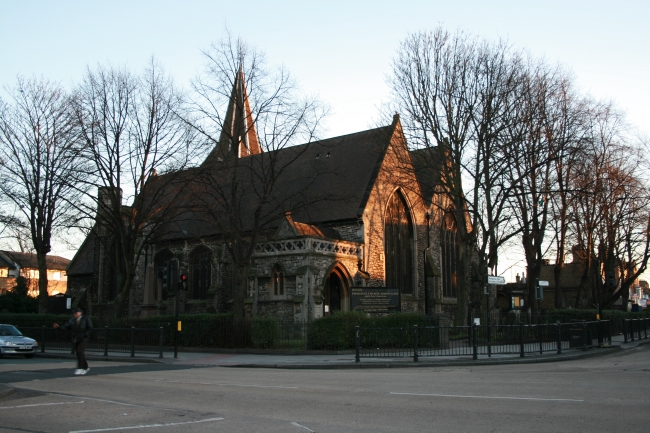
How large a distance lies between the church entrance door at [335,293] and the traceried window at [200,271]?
8.95 metres

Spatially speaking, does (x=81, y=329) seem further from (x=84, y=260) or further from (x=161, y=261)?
(x=84, y=260)

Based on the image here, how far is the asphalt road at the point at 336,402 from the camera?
7699mm

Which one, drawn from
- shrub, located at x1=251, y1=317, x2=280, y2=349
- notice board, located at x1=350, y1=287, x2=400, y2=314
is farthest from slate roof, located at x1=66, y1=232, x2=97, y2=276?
notice board, located at x1=350, y1=287, x2=400, y2=314

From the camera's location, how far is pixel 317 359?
66.2 feet

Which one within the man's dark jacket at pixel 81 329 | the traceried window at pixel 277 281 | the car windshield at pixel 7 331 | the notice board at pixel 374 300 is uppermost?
the traceried window at pixel 277 281

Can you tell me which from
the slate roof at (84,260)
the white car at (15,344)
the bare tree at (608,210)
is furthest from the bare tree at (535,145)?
the slate roof at (84,260)

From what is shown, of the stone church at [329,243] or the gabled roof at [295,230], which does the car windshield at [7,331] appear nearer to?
the stone church at [329,243]

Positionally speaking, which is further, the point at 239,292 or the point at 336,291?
the point at 336,291

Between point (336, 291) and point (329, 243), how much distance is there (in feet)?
11.1

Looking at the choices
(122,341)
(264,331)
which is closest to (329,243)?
(264,331)

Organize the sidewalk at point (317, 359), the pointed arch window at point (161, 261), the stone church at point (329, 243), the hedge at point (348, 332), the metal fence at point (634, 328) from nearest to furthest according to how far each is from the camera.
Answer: the sidewalk at point (317, 359)
the hedge at point (348, 332)
the metal fence at point (634, 328)
the stone church at point (329, 243)
the pointed arch window at point (161, 261)

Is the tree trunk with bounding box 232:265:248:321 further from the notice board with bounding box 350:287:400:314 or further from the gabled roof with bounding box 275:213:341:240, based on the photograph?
the notice board with bounding box 350:287:400:314

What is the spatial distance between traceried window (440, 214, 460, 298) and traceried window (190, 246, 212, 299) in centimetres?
1426

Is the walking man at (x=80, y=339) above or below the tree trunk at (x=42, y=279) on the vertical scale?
below
